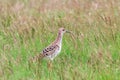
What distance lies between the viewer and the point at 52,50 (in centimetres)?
829

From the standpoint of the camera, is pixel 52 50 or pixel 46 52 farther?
pixel 52 50

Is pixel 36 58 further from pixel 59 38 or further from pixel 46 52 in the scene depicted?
pixel 59 38

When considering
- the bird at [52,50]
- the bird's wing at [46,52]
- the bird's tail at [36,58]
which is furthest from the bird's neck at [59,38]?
the bird's tail at [36,58]

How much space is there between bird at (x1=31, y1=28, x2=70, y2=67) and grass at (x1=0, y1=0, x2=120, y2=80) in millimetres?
93

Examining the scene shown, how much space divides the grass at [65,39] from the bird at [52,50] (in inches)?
3.7

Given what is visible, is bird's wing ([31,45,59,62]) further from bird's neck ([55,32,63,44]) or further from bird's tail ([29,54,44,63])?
bird's neck ([55,32,63,44])

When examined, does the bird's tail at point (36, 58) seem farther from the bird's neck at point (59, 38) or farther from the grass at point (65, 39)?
the bird's neck at point (59, 38)

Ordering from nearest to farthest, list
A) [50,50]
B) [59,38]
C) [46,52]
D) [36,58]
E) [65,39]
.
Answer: [36,58] → [46,52] → [50,50] → [59,38] → [65,39]

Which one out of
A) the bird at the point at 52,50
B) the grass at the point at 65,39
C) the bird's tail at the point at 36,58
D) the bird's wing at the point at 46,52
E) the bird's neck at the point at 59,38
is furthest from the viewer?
the bird's neck at the point at 59,38

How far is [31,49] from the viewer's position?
862cm

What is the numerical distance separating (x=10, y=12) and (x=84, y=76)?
371cm

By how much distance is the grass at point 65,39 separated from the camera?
24.3 ft

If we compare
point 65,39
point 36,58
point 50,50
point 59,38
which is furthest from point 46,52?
point 65,39

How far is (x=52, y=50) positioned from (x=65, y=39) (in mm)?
860
